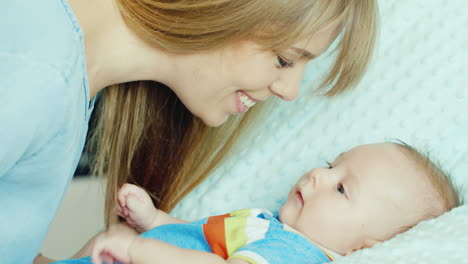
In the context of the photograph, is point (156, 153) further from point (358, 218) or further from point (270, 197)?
point (358, 218)

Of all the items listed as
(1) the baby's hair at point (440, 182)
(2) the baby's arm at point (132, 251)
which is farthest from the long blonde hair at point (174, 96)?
(2) the baby's arm at point (132, 251)

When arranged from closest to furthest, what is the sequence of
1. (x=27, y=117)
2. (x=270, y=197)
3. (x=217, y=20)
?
1. (x=27, y=117)
2. (x=217, y=20)
3. (x=270, y=197)

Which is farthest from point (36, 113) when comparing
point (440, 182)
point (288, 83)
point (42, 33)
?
point (440, 182)

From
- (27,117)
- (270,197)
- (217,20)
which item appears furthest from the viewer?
(270,197)

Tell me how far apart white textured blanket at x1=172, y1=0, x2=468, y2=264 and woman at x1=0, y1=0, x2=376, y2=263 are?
0.10 metres

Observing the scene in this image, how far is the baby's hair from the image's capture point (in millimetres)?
1037

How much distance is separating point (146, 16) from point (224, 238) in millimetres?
381

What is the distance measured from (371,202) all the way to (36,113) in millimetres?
560

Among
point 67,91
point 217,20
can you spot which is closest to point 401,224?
point 217,20

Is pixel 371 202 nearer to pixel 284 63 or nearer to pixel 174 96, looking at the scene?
pixel 284 63

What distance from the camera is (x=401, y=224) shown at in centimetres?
102

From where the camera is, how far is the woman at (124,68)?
2.66ft

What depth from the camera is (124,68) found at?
1.07 metres

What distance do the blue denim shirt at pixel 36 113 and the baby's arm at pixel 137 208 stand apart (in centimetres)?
12
